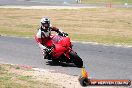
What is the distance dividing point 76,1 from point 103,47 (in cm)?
5060

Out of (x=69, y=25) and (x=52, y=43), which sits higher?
(x=52, y=43)

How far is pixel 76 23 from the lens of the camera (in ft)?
121

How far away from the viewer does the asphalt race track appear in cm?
1451

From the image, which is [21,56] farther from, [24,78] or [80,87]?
[80,87]

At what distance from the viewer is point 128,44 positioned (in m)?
21.8

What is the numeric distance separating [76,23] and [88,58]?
19504 mm

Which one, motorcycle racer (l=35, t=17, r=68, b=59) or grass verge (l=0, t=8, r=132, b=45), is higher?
motorcycle racer (l=35, t=17, r=68, b=59)

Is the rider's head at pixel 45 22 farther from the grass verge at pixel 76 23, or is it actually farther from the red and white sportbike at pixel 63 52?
Result: the grass verge at pixel 76 23

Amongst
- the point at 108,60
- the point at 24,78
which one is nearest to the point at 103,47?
the point at 108,60

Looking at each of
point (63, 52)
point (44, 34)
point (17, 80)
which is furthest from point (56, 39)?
point (17, 80)

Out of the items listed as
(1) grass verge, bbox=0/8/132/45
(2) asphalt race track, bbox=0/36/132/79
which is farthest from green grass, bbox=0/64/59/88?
(1) grass verge, bbox=0/8/132/45

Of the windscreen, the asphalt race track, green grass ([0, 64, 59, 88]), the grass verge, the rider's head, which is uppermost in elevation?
the rider's head

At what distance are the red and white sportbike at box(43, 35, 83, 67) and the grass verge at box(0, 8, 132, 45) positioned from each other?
885cm

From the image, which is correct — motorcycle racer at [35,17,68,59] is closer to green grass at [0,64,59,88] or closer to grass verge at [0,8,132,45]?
green grass at [0,64,59,88]
